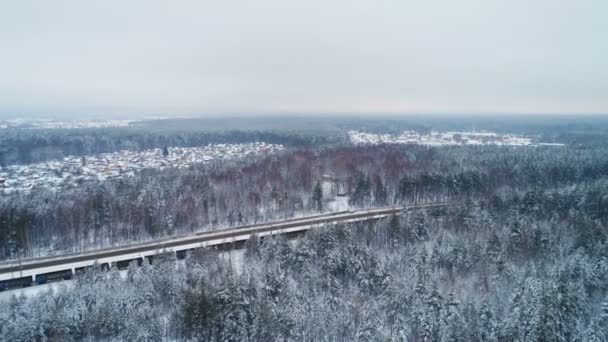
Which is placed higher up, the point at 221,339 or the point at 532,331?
the point at 532,331

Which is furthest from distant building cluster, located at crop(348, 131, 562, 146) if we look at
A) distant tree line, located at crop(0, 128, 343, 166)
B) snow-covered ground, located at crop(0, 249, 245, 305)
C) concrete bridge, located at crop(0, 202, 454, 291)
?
snow-covered ground, located at crop(0, 249, 245, 305)

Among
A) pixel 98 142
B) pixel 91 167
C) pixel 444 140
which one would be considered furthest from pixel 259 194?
pixel 444 140

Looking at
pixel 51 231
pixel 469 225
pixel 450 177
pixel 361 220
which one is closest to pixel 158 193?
pixel 51 231

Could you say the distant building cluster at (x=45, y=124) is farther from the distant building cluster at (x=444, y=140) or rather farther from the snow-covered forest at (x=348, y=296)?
the snow-covered forest at (x=348, y=296)

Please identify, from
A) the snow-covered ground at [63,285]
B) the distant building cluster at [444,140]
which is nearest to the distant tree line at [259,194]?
the snow-covered ground at [63,285]

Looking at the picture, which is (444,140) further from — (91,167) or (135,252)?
(135,252)

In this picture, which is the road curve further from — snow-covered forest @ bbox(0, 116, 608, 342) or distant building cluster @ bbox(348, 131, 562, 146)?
distant building cluster @ bbox(348, 131, 562, 146)

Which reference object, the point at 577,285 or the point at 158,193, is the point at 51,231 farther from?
the point at 577,285

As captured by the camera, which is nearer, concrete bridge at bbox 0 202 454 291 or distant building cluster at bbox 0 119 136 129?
concrete bridge at bbox 0 202 454 291
